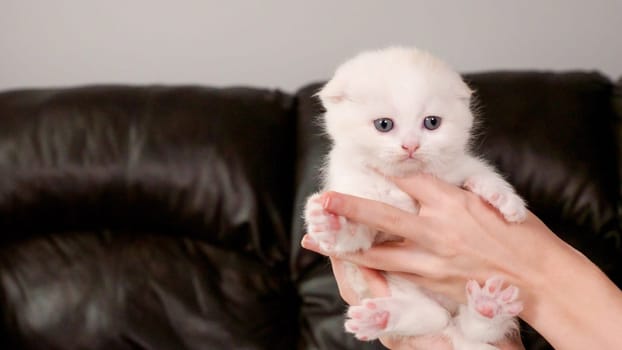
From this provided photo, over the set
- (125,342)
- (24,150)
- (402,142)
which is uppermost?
(402,142)

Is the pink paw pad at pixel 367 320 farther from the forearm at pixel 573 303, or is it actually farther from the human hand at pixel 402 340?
the forearm at pixel 573 303

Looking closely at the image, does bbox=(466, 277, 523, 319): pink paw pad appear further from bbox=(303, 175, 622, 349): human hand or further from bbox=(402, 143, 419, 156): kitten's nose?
bbox=(402, 143, 419, 156): kitten's nose

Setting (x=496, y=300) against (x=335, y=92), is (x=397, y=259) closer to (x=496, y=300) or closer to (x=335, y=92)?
(x=496, y=300)

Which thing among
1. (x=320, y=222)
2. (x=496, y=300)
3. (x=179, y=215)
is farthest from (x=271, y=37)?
(x=496, y=300)

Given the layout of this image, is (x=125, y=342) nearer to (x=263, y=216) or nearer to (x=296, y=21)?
(x=263, y=216)

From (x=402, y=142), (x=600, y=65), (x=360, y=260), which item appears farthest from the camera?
(x=600, y=65)

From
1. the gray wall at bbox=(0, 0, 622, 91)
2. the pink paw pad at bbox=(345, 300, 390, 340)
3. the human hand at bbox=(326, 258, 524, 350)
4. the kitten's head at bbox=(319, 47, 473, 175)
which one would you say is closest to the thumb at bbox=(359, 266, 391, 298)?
the human hand at bbox=(326, 258, 524, 350)

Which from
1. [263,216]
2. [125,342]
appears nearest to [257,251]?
[263,216]
